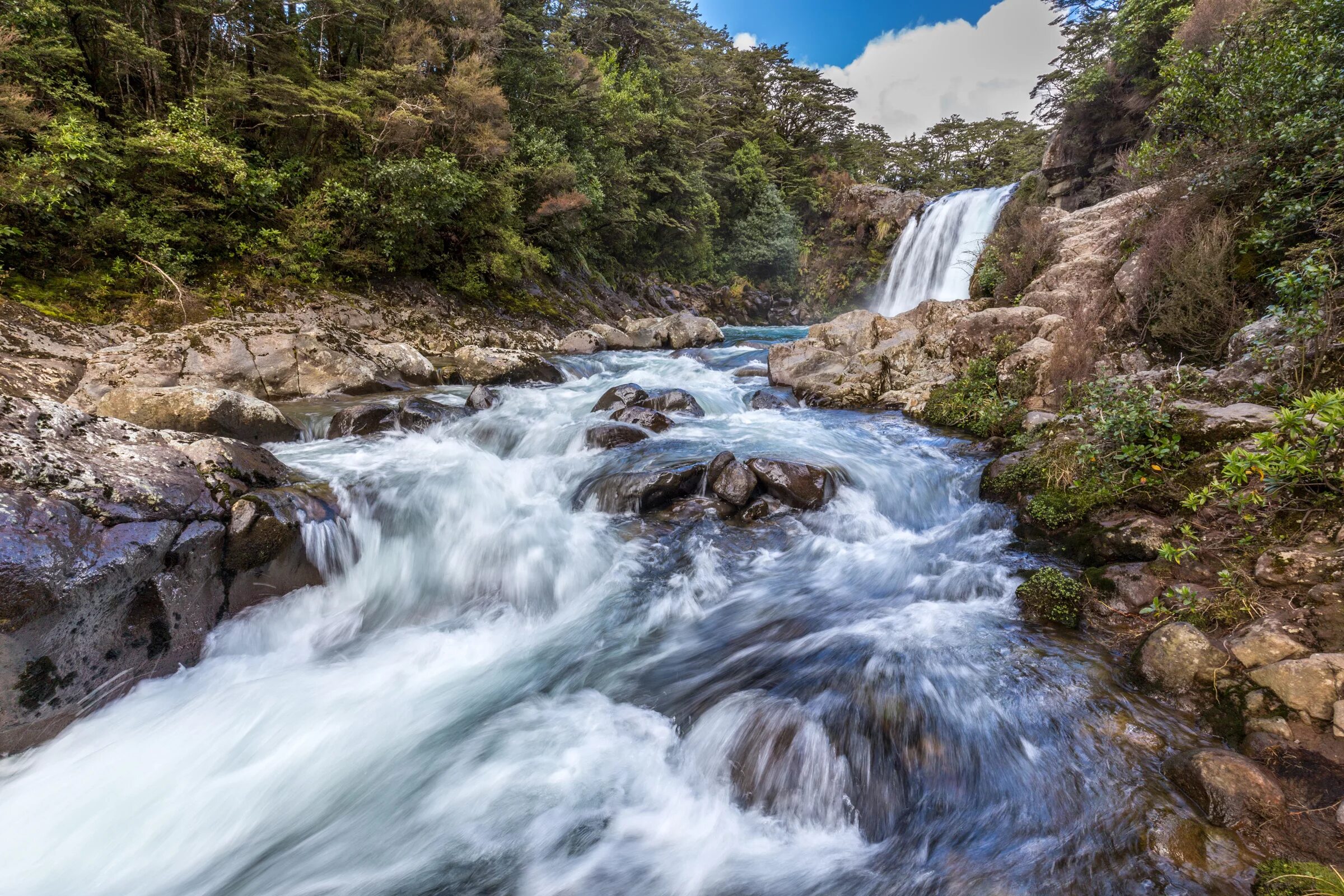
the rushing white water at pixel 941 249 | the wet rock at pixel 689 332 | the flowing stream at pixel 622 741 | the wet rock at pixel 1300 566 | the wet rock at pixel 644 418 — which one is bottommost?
the flowing stream at pixel 622 741

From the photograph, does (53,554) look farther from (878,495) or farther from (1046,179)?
(1046,179)

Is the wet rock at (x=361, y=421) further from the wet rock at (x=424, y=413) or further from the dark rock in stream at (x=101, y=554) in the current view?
the dark rock in stream at (x=101, y=554)

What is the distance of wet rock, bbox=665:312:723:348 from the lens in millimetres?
19328

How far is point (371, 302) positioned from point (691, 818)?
48.3 ft

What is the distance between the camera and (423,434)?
8750 millimetres

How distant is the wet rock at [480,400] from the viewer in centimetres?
1035

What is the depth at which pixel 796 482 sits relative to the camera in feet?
23.5

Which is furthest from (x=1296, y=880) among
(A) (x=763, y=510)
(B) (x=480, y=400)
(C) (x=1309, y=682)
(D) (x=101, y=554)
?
(B) (x=480, y=400)

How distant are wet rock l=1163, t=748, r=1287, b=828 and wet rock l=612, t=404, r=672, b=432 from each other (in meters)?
7.55

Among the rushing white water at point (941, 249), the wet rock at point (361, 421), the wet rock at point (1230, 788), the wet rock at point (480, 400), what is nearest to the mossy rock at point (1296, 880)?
the wet rock at point (1230, 788)

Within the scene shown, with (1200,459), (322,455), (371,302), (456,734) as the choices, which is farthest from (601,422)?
(371,302)

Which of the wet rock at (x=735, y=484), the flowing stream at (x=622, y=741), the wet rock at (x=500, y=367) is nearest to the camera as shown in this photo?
the flowing stream at (x=622, y=741)

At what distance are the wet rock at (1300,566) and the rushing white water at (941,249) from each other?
17128mm

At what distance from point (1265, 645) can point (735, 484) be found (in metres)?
4.83
